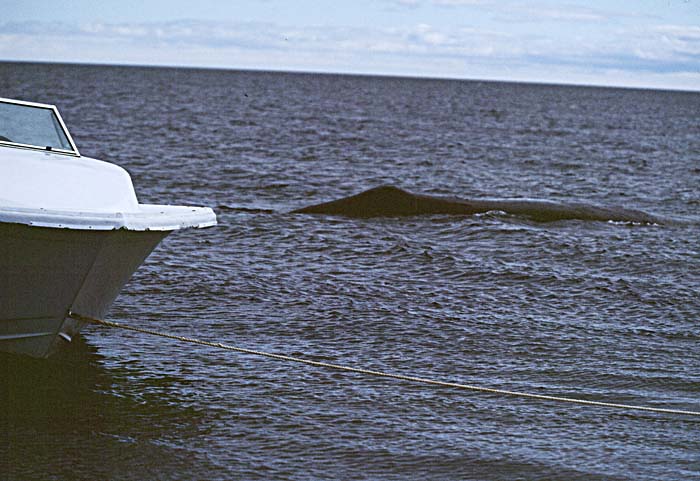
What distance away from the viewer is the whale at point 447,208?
17672 mm

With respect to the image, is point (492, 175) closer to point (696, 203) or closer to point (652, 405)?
point (696, 203)

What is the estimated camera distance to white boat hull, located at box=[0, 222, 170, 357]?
23.4 feet

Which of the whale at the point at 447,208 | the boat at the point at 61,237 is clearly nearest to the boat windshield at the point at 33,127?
the boat at the point at 61,237

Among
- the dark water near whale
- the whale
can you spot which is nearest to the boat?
the dark water near whale

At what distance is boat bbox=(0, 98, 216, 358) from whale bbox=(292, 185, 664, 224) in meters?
9.35

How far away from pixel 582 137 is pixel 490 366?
4394 centimetres

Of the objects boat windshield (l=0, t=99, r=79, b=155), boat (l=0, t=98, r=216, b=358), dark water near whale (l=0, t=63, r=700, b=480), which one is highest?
boat windshield (l=0, t=99, r=79, b=155)

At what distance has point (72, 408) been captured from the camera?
729 centimetres

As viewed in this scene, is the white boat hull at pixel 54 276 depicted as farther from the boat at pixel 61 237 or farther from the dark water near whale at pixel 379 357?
the dark water near whale at pixel 379 357

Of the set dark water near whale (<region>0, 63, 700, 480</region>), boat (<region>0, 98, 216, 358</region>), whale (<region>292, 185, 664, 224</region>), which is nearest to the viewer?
dark water near whale (<region>0, 63, 700, 480</region>)

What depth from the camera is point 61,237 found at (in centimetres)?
715

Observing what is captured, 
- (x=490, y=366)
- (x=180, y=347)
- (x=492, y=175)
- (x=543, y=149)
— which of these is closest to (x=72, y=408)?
(x=180, y=347)

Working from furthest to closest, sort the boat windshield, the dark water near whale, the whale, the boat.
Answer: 1. the whale
2. the boat windshield
3. the boat
4. the dark water near whale

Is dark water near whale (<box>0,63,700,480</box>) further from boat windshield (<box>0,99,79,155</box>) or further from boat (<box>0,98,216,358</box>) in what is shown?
boat windshield (<box>0,99,79,155</box>)
